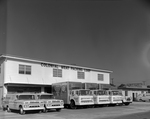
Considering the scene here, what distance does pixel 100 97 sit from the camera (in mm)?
24578

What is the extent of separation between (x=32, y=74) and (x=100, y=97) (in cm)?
859

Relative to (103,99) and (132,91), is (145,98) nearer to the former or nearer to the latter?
(132,91)

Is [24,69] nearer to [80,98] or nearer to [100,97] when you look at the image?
[80,98]

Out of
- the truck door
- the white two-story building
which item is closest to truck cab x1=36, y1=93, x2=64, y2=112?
the truck door

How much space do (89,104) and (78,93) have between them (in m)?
1.66

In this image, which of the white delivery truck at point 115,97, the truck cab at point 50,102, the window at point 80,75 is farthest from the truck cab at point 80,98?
the window at point 80,75

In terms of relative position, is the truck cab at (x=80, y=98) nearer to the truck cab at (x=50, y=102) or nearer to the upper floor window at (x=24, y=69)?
the truck cab at (x=50, y=102)

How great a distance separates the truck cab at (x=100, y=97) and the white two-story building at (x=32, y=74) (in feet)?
20.2

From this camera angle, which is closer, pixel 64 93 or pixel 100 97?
pixel 64 93

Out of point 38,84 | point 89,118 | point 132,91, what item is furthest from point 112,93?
point 132,91

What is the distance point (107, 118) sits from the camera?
1345 cm

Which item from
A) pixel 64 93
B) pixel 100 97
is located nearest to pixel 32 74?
pixel 64 93

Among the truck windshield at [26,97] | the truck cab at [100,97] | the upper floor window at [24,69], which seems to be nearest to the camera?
the truck windshield at [26,97]

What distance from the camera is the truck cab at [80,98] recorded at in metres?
22.2
